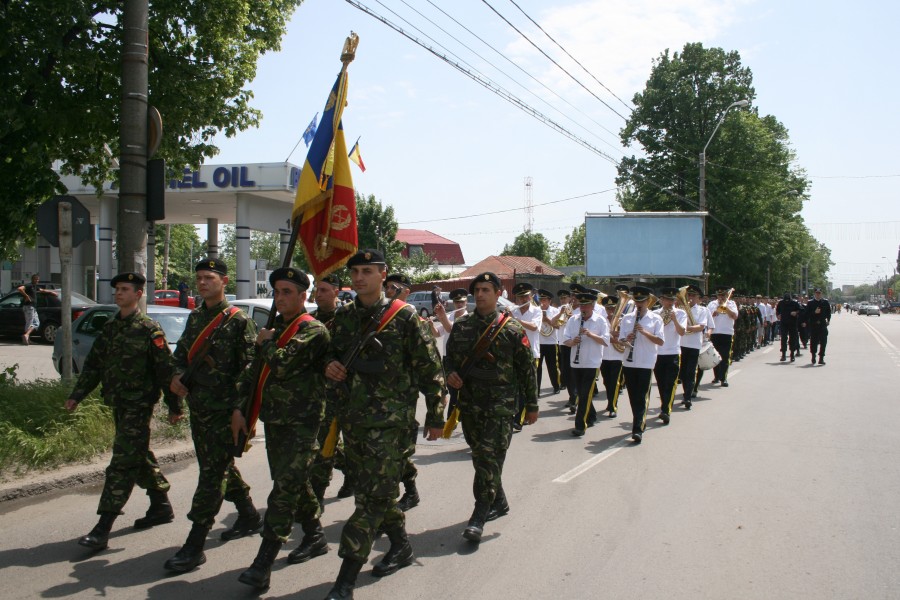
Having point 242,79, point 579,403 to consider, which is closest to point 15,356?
point 242,79

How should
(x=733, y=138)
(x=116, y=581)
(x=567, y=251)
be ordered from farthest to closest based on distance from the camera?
(x=567, y=251), (x=733, y=138), (x=116, y=581)

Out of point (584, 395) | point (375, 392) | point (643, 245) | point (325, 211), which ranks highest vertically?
point (643, 245)

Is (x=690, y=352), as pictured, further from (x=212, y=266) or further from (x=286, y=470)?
(x=286, y=470)

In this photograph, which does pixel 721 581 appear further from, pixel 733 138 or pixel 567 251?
pixel 567 251

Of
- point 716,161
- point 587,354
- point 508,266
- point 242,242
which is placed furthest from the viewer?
point 508,266

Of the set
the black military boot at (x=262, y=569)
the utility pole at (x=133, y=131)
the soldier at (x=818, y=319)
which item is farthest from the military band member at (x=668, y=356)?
the soldier at (x=818, y=319)

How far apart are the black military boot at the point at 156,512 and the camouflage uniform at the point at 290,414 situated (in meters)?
1.56

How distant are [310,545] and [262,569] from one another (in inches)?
25.8

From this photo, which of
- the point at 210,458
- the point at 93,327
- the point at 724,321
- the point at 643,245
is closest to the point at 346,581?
the point at 210,458

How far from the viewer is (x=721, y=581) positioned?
4.44 m

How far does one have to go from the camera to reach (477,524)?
5160mm

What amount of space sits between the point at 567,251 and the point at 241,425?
87994 millimetres

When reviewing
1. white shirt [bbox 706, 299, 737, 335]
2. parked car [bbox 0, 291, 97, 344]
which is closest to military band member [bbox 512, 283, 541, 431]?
white shirt [bbox 706, 299, 737, 335]

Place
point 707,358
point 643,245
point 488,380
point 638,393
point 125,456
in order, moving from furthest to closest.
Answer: point 643,245, point 707,358, point 638,393, point 488,380, point 125,456
